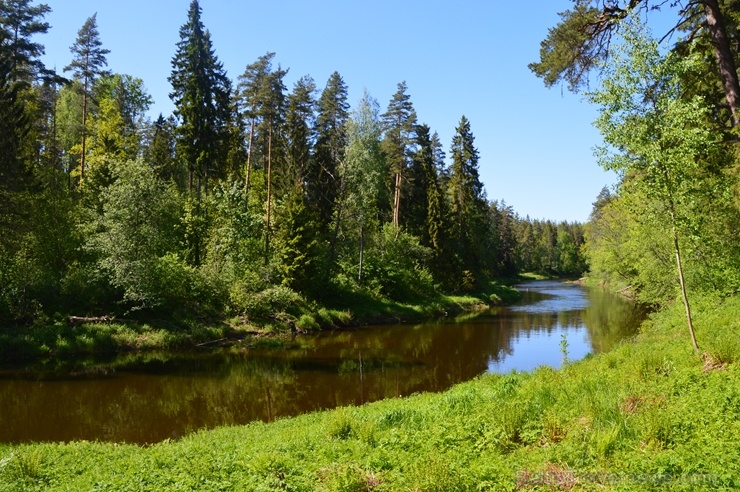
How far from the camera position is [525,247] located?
4606 inches

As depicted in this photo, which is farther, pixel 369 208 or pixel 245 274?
pixel 369 208

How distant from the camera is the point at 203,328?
90.5 feet

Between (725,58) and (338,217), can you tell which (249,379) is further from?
(338,217)

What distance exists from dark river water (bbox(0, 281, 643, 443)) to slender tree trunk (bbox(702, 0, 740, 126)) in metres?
12.3

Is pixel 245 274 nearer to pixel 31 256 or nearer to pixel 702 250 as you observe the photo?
pixel 31 256

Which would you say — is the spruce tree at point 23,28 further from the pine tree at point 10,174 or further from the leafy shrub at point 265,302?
the leafy shrub at point 265,302

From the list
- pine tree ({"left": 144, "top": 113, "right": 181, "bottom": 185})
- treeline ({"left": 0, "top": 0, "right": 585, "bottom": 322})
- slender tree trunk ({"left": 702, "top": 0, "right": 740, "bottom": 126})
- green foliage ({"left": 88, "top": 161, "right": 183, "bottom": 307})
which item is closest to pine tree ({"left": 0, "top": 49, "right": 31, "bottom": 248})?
treeline ({"left": 0, "top": 0, "right": 585, "bottom": 322})

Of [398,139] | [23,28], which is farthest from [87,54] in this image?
[398,139]

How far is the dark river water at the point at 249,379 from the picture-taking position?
47.8 feet

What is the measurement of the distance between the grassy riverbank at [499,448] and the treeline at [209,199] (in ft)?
62.1

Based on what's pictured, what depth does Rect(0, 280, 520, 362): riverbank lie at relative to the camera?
22.7 meters

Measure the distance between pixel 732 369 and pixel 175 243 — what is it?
110ft

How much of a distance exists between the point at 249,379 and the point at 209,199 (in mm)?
19049

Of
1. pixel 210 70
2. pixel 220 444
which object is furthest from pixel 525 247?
pixel 220 444
